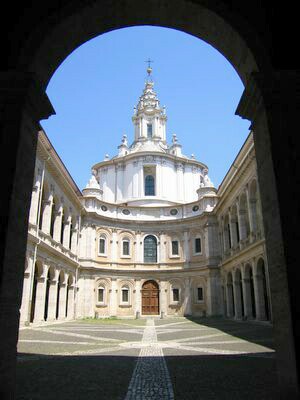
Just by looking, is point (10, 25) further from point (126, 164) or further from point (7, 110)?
point (126, 164)

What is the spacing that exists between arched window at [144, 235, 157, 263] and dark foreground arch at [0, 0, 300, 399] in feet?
128

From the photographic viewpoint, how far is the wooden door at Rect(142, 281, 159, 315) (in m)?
44.0

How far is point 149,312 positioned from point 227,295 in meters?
11.0

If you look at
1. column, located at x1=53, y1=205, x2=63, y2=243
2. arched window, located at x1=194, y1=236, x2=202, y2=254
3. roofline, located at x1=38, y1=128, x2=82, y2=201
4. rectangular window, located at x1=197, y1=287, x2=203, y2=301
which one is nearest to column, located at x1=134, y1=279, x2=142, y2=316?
rectangular window, located at x1=197, y1=287, x2=203, y2=301

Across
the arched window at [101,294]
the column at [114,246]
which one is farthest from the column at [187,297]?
the arched window at [101,294]

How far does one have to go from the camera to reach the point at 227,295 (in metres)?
37.4

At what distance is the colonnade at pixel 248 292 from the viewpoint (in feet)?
88.4

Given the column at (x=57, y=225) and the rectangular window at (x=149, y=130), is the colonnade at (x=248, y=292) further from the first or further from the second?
the rectangular window at (x=149, y=130)

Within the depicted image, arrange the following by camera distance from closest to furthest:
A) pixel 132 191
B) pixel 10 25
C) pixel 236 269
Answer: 1. pixel 10 25
2. pixel 236 269
3. pixel 132 191

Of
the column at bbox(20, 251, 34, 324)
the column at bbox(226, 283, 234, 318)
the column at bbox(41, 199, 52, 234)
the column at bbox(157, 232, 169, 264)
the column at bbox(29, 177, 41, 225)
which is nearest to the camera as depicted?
the column at bbox(20, 251, 34, 324)

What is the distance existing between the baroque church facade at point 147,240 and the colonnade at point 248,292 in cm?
9

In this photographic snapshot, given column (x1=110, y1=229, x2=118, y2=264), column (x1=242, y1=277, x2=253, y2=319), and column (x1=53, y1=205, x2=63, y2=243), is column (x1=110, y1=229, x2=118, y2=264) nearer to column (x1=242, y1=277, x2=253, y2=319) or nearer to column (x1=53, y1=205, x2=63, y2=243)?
column (x1=53, y1=205, x2=63, y2=243)

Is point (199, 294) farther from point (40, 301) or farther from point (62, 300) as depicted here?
point (40, 301)

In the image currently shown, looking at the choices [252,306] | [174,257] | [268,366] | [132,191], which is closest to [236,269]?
[252,306]
